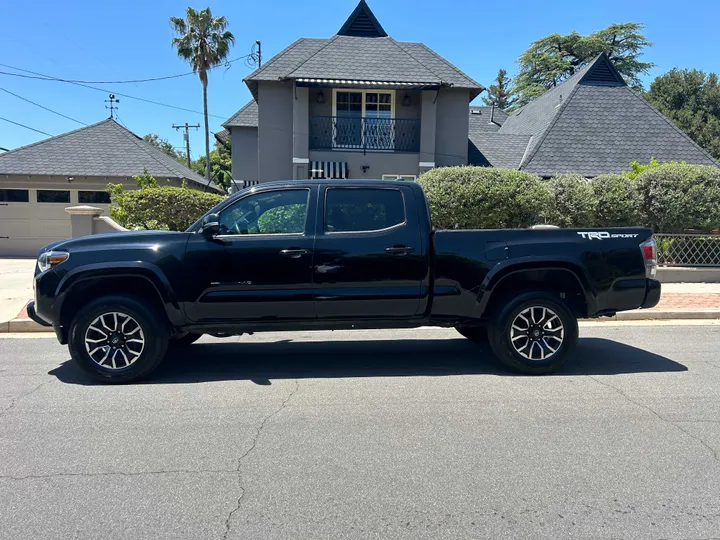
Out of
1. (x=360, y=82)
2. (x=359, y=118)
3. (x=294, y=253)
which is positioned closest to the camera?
(x=294, y=253)

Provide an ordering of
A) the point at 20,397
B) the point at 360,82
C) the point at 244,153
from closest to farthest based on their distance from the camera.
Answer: the point at 20,397
the point at 360,82
the point at 244,153

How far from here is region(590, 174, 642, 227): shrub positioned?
1209cm

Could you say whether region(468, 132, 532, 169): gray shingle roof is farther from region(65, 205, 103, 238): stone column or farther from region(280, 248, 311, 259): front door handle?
region(280, 248, 311, 259): front door handle

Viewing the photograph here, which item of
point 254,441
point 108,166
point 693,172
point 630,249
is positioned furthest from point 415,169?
point 254,441

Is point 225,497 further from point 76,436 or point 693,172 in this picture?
point 693,172

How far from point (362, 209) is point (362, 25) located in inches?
690

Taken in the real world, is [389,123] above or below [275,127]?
above

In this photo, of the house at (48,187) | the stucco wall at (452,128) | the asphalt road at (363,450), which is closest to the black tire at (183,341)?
the asphalt road at (363,450)

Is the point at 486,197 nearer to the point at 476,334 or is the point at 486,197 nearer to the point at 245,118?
the point at 476,334

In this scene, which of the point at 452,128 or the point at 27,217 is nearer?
the point at 452,128

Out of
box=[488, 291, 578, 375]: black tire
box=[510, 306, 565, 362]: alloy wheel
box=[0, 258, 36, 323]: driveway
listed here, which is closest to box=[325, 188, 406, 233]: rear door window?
box=[488, 291, 578, 375]: black tire

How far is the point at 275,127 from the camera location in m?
19.3

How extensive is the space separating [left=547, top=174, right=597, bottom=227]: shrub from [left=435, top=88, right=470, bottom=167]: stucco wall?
7314 millimetres

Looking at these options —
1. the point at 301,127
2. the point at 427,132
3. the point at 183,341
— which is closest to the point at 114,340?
the point at 183,341
